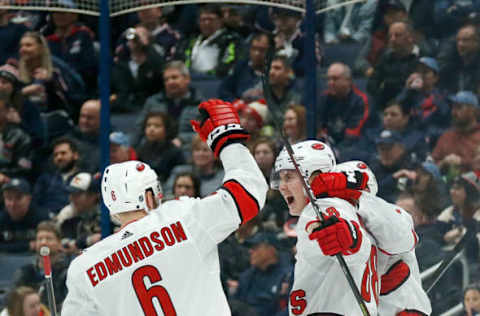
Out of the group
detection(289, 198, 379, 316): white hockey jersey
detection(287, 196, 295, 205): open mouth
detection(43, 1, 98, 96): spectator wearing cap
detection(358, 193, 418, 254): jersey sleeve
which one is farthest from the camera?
detection(43, 1, 98, 96): spectator wearing cap

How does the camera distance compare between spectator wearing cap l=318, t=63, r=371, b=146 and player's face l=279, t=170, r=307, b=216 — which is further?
spectator wearing cap l=318, t=63, r=371, b=146

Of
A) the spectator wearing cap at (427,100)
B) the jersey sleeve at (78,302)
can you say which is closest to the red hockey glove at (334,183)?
the jersey sleeve at (78,302)

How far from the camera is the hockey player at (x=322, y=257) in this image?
323 centimetres

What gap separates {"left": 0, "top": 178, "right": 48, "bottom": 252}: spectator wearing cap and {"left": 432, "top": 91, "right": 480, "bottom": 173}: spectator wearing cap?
2640 mm

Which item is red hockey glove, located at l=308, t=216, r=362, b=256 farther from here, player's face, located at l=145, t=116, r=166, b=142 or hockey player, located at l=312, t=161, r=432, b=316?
player's face, located at l=145, t=116, r=166, b=142

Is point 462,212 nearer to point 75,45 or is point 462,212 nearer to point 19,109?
point 75,45

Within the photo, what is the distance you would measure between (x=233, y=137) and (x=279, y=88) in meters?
3.00

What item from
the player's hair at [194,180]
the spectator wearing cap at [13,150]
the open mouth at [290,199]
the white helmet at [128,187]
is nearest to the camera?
the white helmet at [128,187]

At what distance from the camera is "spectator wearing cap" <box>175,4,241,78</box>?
596 centimetres

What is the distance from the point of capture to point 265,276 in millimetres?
5496

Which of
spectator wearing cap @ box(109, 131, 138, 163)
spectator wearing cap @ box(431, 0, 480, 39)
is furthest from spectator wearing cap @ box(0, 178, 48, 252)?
spectator wearing cap @ box(431, 0, 480, 39)

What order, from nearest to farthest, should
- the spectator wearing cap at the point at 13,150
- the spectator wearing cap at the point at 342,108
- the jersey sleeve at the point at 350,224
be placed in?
the jersey sleeve at the point at 350,224 < the spectator wearing cap at the point at 342,108 < the spectator wearing cap at the point at 13,150

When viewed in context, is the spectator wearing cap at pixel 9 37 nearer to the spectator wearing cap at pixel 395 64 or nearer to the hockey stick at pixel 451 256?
the spectator wearing cap at pixel 395 64

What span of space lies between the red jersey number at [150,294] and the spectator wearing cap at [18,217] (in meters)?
3.12
